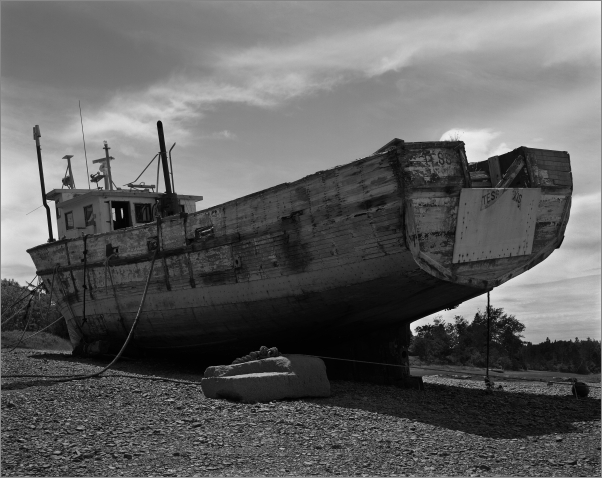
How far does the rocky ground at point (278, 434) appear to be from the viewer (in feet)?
18.4

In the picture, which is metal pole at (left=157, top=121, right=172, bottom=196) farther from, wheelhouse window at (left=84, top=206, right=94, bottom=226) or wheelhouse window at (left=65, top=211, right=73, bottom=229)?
wheelhouse window at (left=65, top=211, right=73, bottom=229)

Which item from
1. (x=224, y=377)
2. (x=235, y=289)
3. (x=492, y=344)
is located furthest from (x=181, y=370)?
(x=492, y=344)

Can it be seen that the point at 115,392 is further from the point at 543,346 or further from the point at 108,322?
the point at 543,346

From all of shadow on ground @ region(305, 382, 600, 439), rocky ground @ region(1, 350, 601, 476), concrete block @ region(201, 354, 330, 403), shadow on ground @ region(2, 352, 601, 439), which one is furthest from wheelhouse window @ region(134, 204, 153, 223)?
concrete block @ region(201, 354, 330, 403)

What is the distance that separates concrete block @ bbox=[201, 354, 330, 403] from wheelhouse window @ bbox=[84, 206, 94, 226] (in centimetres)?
751

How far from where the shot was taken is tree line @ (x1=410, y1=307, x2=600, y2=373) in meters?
17.4

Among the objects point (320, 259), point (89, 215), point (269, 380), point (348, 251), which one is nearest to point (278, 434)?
point (269, 380)

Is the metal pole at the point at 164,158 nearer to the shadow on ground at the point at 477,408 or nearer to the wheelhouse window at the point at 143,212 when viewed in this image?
the wheelhouse window at the point at 143,212

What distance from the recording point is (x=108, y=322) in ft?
46.0

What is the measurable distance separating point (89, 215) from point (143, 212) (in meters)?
1.21

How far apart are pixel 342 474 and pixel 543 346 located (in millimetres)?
14289

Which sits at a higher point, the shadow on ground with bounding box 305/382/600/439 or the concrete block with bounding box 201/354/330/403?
the concrete block with bounding box 201/354/330/403

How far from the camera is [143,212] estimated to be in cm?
1517

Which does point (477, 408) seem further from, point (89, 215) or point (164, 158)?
point (89, 215)
